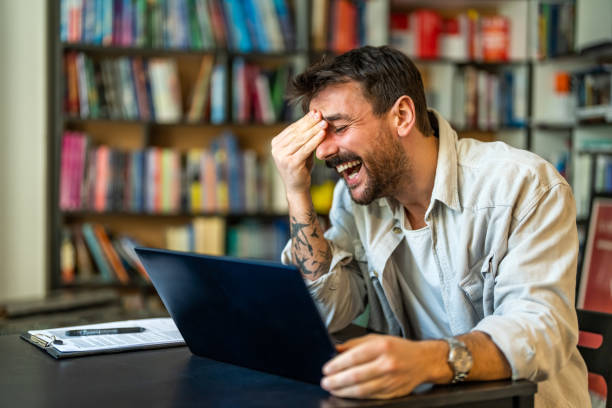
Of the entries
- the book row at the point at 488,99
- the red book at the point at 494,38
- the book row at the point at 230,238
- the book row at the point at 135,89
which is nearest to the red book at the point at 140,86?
the book row at the point at 135,89

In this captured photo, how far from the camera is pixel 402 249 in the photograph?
4.85ft

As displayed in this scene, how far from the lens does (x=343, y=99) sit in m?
1.47

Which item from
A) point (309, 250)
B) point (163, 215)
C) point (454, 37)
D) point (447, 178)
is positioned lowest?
point (163, 215)

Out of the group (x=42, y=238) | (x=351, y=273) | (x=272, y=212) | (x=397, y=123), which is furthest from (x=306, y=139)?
(x=42, y=238)

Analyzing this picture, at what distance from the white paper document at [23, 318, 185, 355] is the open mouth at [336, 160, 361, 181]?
496 millimetres

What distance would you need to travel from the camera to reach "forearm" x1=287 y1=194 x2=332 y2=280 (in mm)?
1485

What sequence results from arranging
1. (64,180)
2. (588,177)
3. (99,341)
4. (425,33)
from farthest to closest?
(425,33)
(64,180)
(588,177)
(99,341)

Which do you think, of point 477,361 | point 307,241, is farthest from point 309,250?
point 477,361

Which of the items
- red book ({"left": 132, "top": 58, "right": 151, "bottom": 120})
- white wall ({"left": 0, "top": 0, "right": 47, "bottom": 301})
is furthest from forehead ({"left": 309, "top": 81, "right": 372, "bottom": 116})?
white wall ({"left": 0, "top": 0, "right": 47, "bottom": 301})

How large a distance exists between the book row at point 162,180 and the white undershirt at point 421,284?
2.11 metres

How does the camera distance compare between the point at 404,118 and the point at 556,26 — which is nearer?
the point at 404,118

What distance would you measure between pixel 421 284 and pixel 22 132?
8.86 feet

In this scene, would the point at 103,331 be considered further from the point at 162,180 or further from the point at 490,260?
the point at 162,180

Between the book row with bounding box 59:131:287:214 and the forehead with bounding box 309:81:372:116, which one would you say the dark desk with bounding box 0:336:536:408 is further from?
the book row with bounding box 59:131:287:214
